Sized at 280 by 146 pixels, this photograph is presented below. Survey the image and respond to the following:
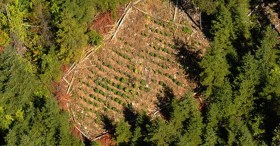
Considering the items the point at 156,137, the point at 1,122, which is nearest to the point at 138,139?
the point at 156,137

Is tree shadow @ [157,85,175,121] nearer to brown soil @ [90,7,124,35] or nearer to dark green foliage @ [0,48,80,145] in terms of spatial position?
brown soil @ [90,7,124,35]

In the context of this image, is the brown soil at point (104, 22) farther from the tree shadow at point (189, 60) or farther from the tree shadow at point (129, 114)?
the tree shadow at point (129, 114)

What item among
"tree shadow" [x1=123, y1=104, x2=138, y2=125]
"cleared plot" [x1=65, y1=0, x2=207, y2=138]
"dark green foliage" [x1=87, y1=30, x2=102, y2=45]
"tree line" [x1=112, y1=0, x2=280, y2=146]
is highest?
"dark green foliage" [x1=87, y1=30, x2=102, y2=45]

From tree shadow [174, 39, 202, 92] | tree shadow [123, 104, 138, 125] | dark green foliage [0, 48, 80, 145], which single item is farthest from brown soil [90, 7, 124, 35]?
dark green foliage [0, 48, 80, 145]

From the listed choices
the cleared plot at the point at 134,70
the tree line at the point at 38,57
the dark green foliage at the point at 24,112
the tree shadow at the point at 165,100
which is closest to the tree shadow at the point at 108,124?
the cleared plot at the point at 134,70

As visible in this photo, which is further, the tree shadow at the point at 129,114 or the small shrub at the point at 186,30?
the small shrub at the point at 186,30

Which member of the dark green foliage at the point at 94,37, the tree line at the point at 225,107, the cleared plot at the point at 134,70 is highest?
the dark green foliage at the point at 94,37

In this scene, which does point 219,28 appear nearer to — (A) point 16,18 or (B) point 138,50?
(B) point 138,50
